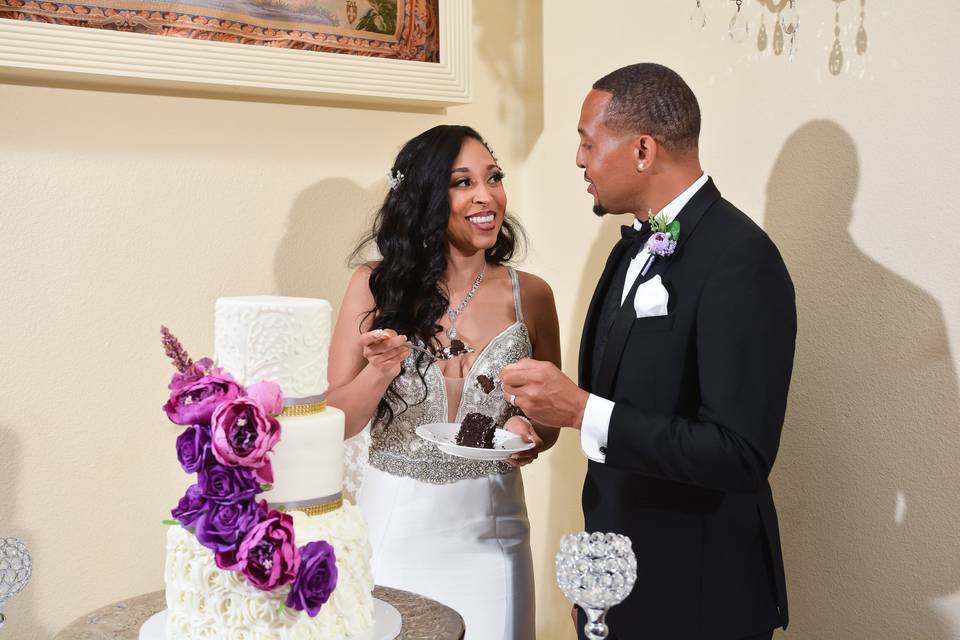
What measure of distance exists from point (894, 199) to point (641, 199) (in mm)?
774

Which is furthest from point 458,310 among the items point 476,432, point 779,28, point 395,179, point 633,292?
point 779,28

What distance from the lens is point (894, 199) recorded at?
270cm

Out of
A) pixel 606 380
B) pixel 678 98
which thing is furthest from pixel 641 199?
pixel 606 380

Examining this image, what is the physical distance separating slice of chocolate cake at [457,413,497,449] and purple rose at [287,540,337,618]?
3.50 feet

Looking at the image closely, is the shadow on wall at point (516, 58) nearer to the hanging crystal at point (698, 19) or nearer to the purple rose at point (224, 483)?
the hanging crystal at point (698, 19)

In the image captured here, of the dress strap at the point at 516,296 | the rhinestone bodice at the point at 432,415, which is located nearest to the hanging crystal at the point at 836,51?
the dress strap at the point at 516,296

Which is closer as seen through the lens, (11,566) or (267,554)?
(267,554)

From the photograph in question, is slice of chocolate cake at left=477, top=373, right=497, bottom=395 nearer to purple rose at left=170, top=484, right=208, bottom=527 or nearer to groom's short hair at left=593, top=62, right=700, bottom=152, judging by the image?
A: groom's short hair at left=593, top=62, right=700, bottom=152

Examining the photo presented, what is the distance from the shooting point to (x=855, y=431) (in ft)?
9.36

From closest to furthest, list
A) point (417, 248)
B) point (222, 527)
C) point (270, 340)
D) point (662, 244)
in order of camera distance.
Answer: point (222, 527)
point (270, 340)
point (662, 244)
point (417, 248)

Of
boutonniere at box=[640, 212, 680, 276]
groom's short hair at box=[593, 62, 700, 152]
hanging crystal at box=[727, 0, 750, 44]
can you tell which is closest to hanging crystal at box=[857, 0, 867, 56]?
hanging crystal at box=[727, 0, 750, 44]

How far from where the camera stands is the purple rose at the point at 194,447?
1722 millimetres

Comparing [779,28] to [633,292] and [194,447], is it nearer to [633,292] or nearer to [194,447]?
[633,292]

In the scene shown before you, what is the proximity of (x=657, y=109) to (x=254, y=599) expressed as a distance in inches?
62.4
